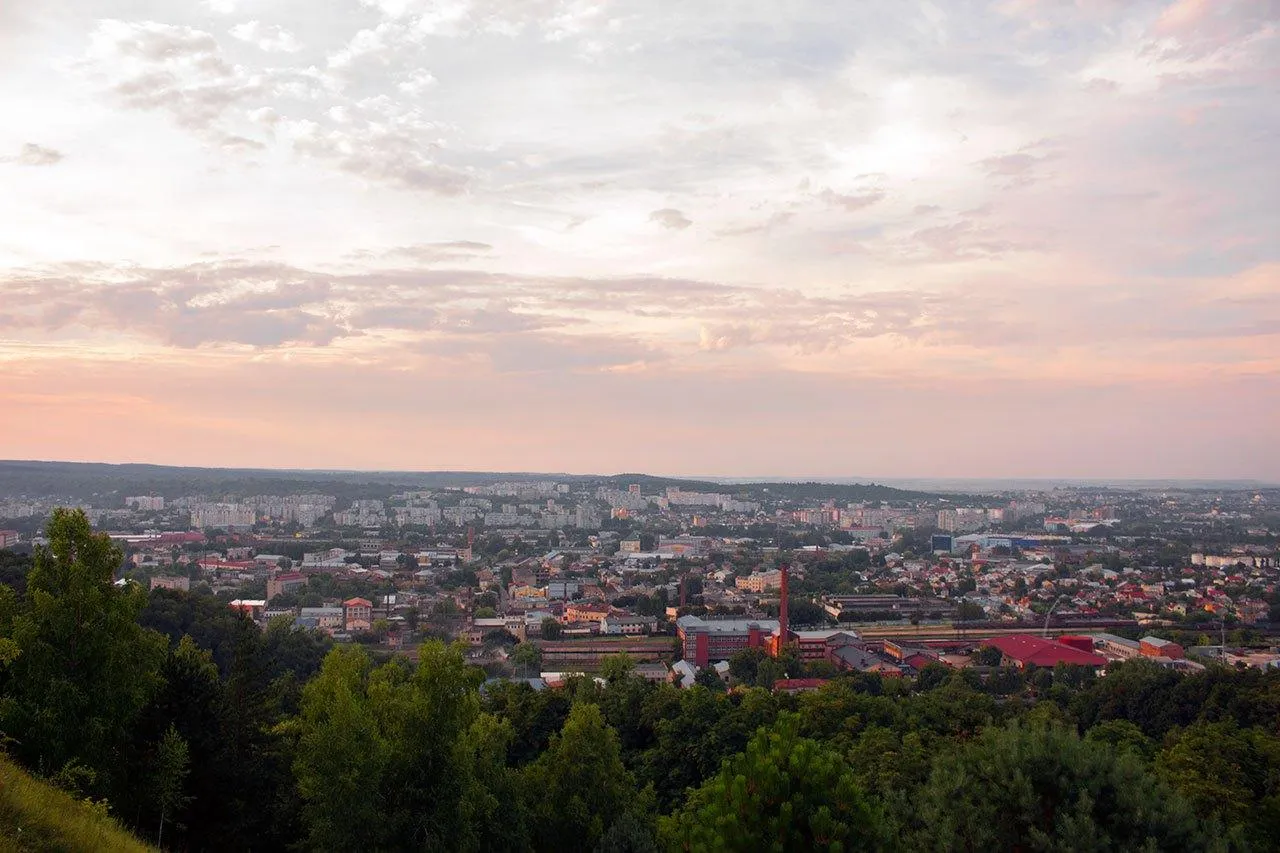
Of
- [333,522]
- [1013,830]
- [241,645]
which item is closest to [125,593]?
[241,645]

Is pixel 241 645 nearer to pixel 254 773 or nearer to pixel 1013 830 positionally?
pixel 254 773

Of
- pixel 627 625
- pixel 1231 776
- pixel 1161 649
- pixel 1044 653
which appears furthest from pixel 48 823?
pixel 627 625

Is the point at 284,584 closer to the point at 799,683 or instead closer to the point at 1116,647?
the point at 799,683

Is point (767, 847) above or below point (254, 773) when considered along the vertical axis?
above

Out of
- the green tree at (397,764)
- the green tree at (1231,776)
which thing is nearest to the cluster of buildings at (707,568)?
the green tree at (1231,776)

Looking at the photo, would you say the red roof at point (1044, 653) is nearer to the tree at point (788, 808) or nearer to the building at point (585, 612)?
the building at point (585, 612)
